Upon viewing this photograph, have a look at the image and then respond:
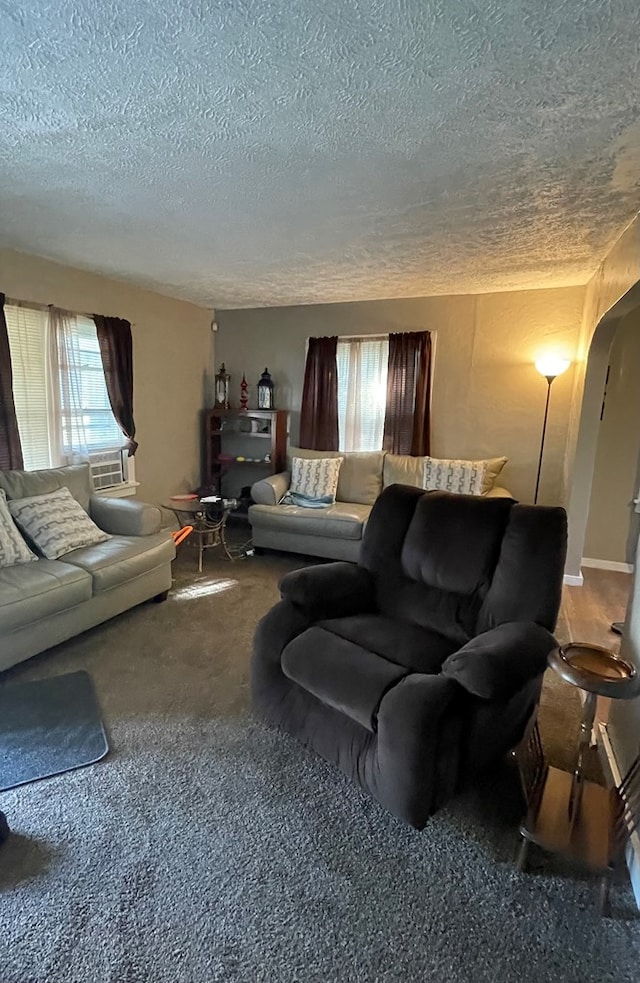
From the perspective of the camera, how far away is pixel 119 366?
13.7ft

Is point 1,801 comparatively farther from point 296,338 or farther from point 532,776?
point 296,338

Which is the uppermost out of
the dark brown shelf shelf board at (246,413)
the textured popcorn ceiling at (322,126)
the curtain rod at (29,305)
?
the textured popcorn ceiling at (322,126)

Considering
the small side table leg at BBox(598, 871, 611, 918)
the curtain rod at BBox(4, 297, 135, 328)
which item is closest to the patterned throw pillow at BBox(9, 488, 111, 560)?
the curtain rod at BBox(4, 297, 135, 328)

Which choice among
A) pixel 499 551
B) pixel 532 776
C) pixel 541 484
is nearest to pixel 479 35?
pixel 499 551

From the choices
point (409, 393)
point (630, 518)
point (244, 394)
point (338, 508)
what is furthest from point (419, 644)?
point (244, 394)

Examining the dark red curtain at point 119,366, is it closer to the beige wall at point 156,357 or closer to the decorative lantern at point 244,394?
the beige wall at point 156,357

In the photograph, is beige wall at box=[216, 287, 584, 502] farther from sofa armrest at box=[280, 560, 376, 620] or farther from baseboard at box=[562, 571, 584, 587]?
sofa armrest at box=[280, 560, 376, 620]

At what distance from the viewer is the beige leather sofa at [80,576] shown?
96.4 inches

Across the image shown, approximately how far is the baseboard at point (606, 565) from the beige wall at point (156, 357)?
398 centimetres

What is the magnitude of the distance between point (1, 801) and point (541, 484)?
14.3 feet

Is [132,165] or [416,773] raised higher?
[132,165]

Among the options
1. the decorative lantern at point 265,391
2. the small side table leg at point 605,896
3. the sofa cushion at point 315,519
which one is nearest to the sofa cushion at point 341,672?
the small side table leg at point 605,896

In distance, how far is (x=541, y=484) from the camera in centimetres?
451

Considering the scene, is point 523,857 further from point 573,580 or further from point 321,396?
point 321,396
